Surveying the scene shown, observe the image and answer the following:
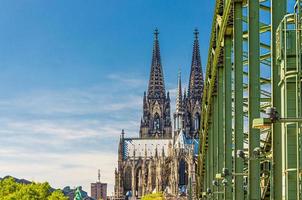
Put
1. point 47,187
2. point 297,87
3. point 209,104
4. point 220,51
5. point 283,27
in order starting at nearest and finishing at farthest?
point 297,87
point 283,27
point 220,51
point 209,104
point 47,187

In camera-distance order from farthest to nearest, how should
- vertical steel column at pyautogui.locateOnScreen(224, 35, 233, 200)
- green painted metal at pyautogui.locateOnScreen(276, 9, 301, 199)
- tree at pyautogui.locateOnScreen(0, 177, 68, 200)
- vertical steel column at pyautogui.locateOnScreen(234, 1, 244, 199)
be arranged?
tree at pyautogui.locateOnScreen(0, 177, 68, 200), vertical steel column at pyautogui.locateOnScreen(224, 35, 233, 200), vertical steel column at pyautogui.locateOnScreen(234, 1, 244, 199), green painted metal at pyautogui.locateOnScreen(276, 9, 301, 199)

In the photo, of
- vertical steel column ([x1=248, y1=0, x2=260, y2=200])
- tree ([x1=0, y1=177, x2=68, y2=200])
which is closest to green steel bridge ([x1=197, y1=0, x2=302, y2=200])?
vertical steel column ([x1=248, y1=0, x2=260, y2=200])

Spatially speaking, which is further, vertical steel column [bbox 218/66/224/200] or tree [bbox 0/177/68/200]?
tree [bbox 0/177/68/200]

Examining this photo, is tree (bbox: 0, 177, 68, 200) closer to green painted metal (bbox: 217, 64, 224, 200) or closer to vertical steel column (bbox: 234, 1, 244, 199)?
green painted metal (bbox: 217, 64, 224, 200)

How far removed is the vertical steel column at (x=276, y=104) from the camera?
755 inches

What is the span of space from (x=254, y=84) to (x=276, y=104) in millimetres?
3883

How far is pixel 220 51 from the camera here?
34812 millimetres

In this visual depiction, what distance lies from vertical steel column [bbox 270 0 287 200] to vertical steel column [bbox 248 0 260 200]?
3.17 metres

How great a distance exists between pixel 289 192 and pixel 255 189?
6910 mm

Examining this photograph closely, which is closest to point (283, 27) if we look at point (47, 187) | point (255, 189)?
point (255, 189)

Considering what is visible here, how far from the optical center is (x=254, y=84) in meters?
23.7

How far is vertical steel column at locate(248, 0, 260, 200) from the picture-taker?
23719mm

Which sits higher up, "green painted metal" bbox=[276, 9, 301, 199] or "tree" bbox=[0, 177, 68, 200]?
"green painted metal" bbox=[276, 9, 301, 199]

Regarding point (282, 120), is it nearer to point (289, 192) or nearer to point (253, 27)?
point (289, 192)
